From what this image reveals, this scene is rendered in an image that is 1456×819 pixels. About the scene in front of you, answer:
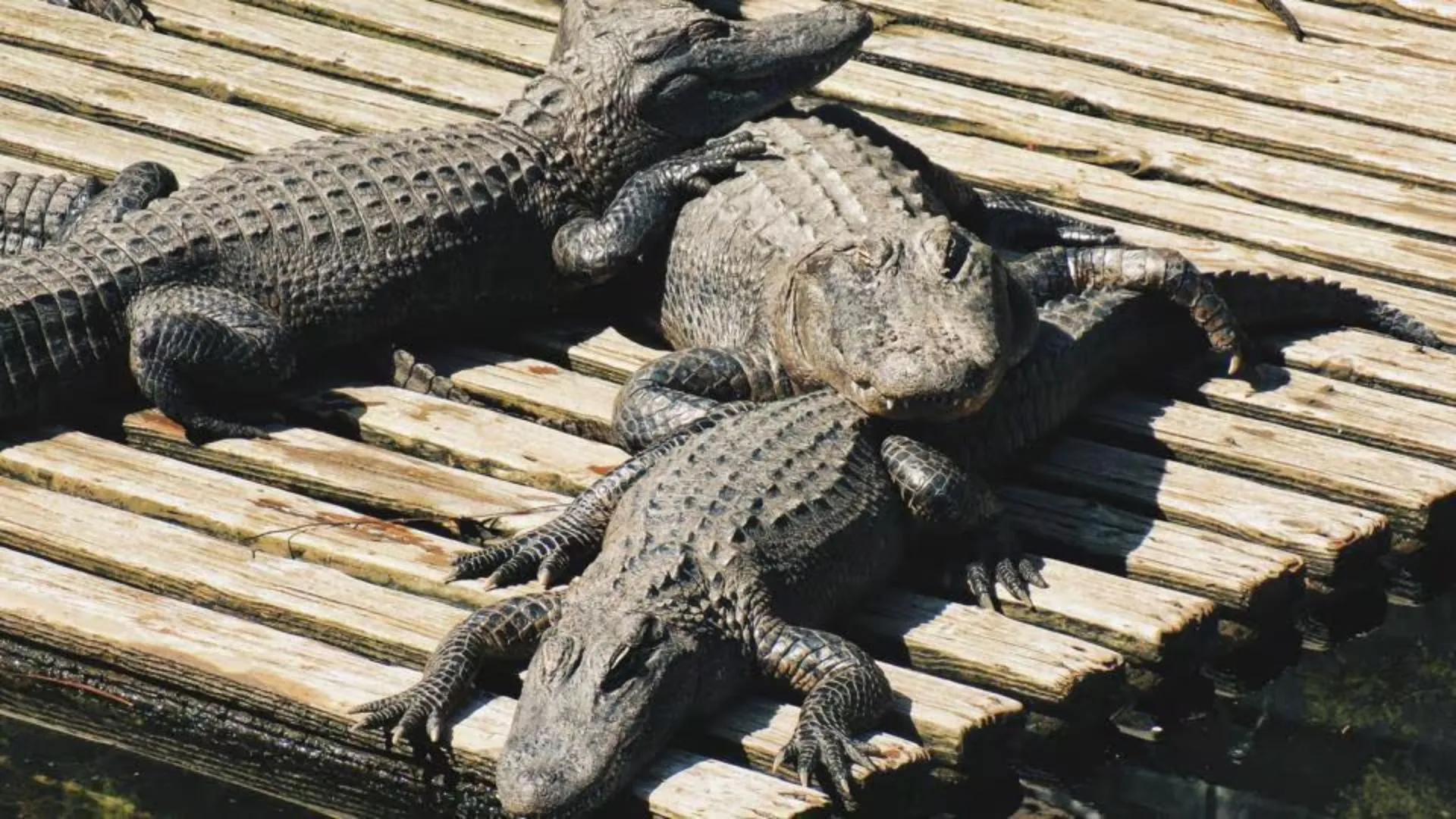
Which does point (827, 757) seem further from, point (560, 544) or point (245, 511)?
point (245, 511)

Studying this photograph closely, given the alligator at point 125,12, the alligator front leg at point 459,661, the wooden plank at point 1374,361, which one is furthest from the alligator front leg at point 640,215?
the alligator at point 125,12

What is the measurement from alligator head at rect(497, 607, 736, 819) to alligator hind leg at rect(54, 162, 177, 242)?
2272 mm

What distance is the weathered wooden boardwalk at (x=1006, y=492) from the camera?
15.1 feet

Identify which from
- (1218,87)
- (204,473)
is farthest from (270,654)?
(1218,87)

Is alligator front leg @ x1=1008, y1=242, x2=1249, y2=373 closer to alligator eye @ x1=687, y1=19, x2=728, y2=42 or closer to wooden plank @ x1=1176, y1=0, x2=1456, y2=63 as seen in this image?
alligator eye @ x1=687, y1=19, x2=728, y2=42

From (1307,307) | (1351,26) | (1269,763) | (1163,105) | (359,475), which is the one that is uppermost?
(1351,26)

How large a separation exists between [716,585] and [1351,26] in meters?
4.04

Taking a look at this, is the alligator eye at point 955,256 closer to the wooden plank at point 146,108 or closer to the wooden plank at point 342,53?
the wooden plank at point 342,53

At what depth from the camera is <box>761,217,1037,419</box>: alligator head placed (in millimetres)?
4922

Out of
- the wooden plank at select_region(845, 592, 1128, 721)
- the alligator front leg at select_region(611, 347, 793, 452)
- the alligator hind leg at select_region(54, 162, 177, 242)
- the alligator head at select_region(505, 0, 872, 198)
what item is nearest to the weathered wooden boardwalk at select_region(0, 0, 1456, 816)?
the wooden plank at select_region(845, 592, 1128, 721)

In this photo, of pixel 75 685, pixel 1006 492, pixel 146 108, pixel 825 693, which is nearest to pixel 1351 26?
pixel 1006 492

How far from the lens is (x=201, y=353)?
17.8ft

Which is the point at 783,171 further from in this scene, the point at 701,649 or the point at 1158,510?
the point at 701,649

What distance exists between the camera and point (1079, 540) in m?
5.20
